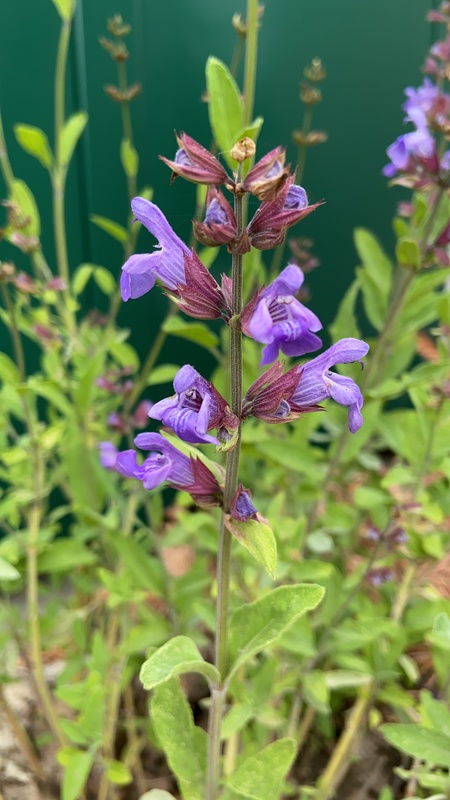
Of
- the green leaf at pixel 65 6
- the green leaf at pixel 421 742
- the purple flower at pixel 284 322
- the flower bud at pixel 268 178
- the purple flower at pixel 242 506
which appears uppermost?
the green leaf at pixel 65 6

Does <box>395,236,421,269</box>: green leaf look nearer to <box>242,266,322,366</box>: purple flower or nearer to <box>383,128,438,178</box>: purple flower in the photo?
<box>383,128,438,178</box>: purple flower

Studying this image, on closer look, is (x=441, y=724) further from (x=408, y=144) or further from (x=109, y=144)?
(x=109, y=144)

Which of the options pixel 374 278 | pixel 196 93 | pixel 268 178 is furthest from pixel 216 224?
pixel 196 93

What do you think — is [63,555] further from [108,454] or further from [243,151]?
[243,151]

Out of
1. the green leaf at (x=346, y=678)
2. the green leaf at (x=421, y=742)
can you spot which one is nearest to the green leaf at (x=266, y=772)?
the green leaf at (x=421, y=742)

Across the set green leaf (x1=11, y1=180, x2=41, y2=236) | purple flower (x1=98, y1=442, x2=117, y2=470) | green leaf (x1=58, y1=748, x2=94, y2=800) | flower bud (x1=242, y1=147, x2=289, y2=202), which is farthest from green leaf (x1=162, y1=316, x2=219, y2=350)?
green leaf (x1=58, y1=748, x2=94, y2=800)

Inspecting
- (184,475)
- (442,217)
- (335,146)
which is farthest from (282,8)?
(184,475)

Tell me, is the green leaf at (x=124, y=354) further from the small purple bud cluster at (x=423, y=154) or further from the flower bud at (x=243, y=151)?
the flower bud at (x=243, y=151)
